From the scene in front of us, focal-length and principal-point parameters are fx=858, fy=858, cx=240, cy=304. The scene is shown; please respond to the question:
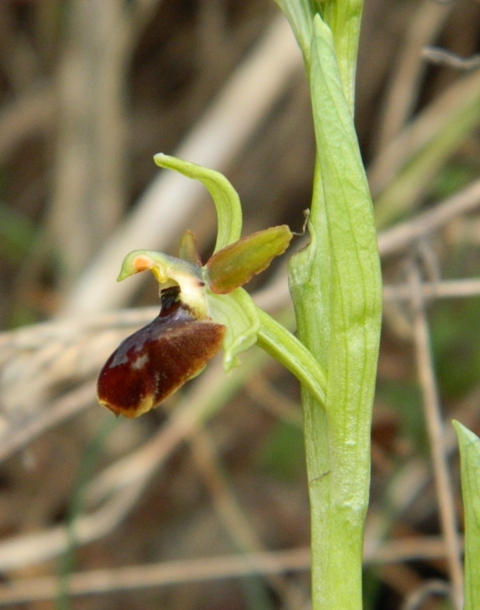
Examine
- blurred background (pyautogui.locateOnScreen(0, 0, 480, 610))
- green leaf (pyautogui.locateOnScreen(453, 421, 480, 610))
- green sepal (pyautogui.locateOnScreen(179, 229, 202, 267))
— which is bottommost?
blurred background (pyautogui.locateOnScreen(0, 0, 480, 610))

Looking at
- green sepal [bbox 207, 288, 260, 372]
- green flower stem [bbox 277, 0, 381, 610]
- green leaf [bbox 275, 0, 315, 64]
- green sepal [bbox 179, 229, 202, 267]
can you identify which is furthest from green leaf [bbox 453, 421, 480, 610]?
green leaf [bbox 275, 0, 315, 64]

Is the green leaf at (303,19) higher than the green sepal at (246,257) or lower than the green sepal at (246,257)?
→ higher

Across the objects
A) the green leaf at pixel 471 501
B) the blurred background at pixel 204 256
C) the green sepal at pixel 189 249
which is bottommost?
the blurred background at pixel 204 256

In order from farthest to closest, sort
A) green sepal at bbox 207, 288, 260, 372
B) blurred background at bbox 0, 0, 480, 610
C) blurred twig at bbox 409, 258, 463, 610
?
blurred background at bbox 0, 0, 480, 610, blurred twig at bbox 409, 258, 463, 610, green sepal at bbox 207, 288, 260, 372

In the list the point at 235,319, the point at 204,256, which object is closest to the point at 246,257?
the point at 235,319

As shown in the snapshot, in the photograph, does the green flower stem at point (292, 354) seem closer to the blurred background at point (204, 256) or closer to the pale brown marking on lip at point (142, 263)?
the pale brown marking on lip at point (142, 263)

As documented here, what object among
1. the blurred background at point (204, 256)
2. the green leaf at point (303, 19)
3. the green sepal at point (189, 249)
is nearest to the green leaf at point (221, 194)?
the green sepal at point (189, 249)

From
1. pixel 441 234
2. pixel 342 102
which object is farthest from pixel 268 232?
pixel 441 234

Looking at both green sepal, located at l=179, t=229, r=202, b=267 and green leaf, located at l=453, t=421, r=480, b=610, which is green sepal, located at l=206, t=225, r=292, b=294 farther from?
green leaf, located at l=453, t=421, r=480, b=610
